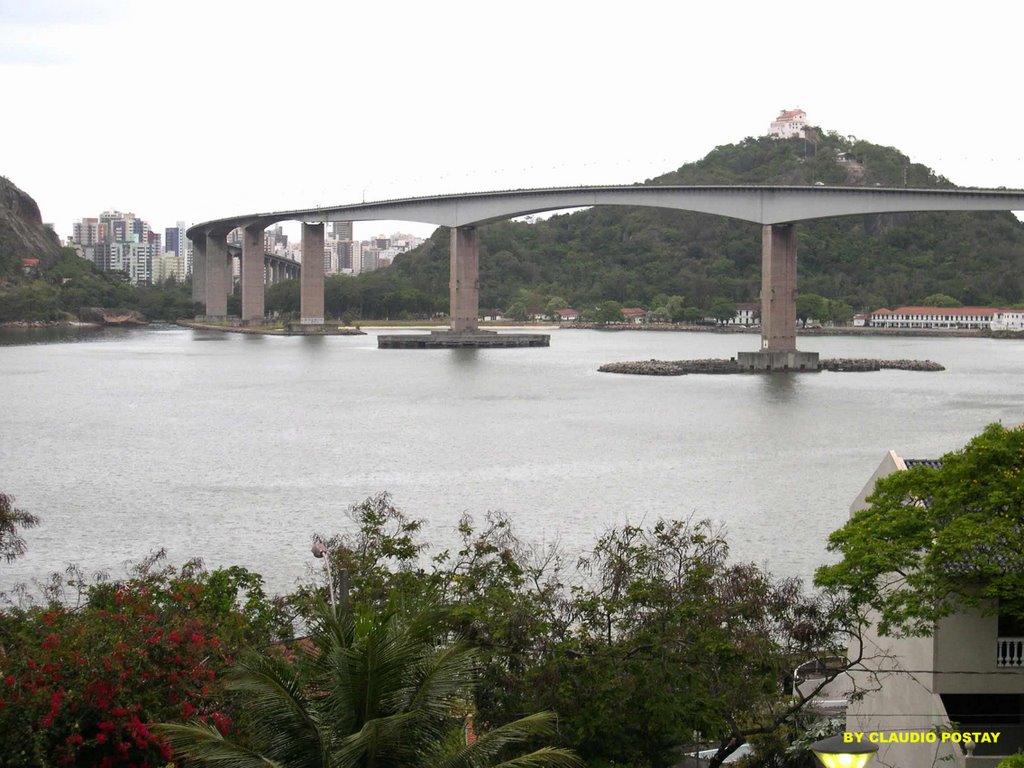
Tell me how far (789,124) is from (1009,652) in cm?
13667

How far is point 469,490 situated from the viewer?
1933cm

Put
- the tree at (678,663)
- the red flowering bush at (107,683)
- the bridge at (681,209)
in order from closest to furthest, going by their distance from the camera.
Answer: the red flowering bush at (107,683) → the tree at (678,663) → the bridge at (681,209)

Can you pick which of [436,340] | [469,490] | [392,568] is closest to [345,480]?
[469,490]

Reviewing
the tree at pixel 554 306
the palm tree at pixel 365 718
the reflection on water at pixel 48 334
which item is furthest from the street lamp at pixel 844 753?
the tree at pixel 554 306

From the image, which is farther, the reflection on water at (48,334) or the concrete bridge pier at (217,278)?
the concrete bridge pier at (217,278)

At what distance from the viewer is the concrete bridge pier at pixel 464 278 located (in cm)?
5997

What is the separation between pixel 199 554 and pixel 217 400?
1999 cm

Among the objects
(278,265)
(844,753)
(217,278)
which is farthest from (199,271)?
(844,753)

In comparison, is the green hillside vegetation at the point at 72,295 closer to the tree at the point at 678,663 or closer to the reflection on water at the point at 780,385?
the reflection on water at the point at 780,385

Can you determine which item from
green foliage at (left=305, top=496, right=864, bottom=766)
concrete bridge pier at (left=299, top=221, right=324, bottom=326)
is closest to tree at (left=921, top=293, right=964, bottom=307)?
concrete bridge pier at (left=299, top=221, right=324, bottom=326)

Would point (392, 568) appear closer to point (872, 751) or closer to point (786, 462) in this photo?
point (872, 751)

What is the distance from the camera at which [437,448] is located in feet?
80.1

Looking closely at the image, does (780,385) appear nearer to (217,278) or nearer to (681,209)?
(681,209)

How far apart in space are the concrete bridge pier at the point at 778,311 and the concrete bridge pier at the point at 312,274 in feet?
103
